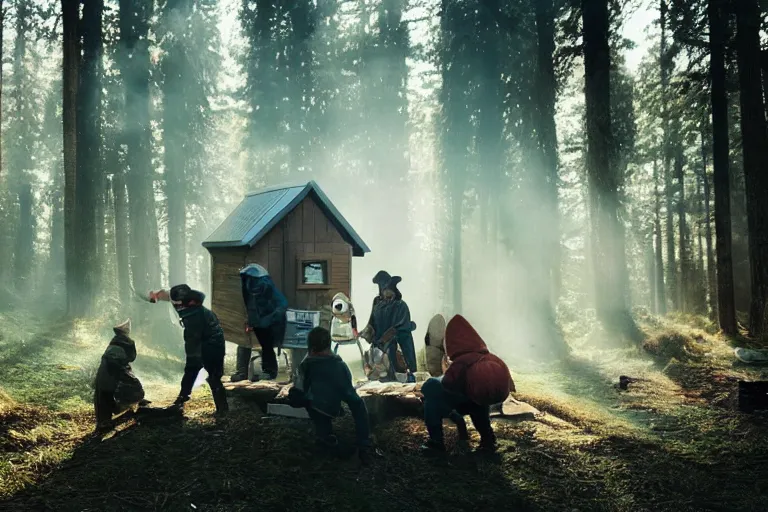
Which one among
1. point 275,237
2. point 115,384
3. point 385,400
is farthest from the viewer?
point 275,237

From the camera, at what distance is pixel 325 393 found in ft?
22.5

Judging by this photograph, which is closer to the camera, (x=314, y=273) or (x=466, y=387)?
(x=466, y=387)

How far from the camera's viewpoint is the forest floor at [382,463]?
219 inches

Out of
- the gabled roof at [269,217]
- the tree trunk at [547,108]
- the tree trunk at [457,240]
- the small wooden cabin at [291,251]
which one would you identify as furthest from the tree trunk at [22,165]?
the small wooden cabin at [291,251]

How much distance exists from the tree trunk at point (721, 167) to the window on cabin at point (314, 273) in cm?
1207

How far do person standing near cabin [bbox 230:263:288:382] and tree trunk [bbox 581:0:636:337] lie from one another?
35.0 ft

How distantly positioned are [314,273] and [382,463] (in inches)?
159

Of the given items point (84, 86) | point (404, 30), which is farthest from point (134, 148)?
point (404, 30)

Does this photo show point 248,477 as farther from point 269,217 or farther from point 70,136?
point 70,136

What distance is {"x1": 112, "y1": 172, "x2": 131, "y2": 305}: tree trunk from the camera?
20353 millimetres

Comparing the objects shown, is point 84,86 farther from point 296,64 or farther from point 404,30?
point 404,30

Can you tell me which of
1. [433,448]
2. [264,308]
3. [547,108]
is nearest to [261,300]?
[264,308]

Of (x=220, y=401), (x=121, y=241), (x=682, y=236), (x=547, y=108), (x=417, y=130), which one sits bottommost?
(x=220, y=401)

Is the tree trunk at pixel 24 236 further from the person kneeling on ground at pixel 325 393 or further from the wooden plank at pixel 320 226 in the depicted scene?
the person kneeling on ground at pixel 325 393
